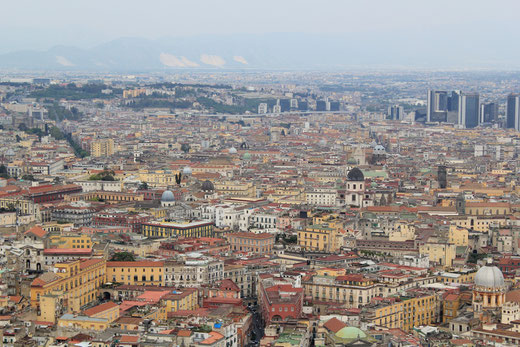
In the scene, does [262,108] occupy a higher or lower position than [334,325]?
lower

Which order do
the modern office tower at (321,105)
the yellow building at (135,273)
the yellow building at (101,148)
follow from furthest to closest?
the modern office tower at (321,105), the yellow building at (101,148), the yellow building at (135,273)

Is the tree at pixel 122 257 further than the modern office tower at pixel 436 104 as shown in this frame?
No

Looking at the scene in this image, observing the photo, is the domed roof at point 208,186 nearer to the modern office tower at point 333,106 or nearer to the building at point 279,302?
the building at point 279,302

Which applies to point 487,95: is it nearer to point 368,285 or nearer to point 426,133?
point 426,133

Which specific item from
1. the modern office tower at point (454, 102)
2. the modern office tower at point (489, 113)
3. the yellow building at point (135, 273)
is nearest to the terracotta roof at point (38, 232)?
the yellow building at point (135, 273)

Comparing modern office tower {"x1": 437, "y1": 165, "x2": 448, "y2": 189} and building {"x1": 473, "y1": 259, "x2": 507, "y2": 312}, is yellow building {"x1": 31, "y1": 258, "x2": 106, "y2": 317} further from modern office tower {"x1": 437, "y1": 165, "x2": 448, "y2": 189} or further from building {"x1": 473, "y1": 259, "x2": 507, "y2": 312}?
modern office tower {"x1": 437, "y1": 165, "x2": 448, "y2": 189}

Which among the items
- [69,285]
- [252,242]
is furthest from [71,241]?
[252,242]

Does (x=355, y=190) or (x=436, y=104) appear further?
(x=436, y=104)

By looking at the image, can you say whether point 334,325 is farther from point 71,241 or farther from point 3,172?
point 3,172

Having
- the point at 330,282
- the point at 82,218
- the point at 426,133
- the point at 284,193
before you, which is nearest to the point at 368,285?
the point at 330,282
